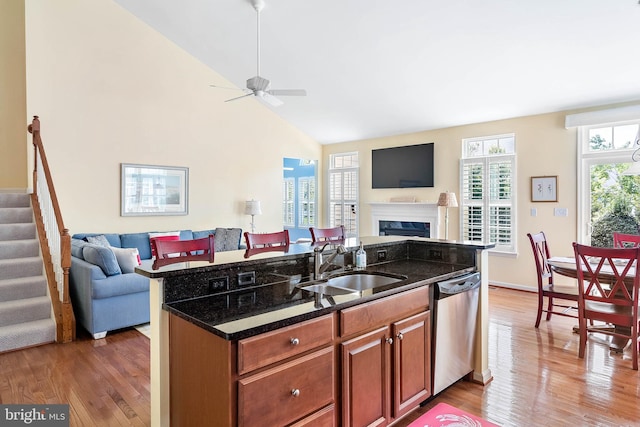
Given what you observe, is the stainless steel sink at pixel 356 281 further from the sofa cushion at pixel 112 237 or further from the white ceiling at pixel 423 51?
the sofa cushion at pixel 112 237

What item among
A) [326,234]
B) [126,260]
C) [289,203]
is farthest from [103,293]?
[289,203]

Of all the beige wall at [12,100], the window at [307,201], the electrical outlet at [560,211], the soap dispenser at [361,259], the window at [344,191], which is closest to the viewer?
the soap dispenser at [361,259]

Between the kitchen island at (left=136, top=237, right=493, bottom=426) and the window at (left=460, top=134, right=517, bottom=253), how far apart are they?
4067 mm

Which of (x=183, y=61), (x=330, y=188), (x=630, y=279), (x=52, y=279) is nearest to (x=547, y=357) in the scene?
(x=630, y=279)

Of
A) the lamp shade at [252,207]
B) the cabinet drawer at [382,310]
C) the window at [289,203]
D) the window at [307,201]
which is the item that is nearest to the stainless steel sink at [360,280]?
the cabinet drawer at [382,310]

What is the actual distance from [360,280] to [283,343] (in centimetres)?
115

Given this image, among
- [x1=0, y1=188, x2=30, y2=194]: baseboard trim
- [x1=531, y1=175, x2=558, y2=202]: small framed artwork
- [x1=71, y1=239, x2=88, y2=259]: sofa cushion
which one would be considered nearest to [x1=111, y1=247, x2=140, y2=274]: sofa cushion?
[x1=71, y1=239, x2=88, y2=259]: sofa cushion

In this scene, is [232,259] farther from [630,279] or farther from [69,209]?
[69,209]

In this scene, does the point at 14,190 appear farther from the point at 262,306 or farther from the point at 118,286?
the point at 262,306

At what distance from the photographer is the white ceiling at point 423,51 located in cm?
385

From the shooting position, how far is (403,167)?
7098 mm

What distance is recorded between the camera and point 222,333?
4.58ft

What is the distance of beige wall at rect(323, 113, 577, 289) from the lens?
17.3 ft

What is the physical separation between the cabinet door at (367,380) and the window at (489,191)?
15.0 ft
